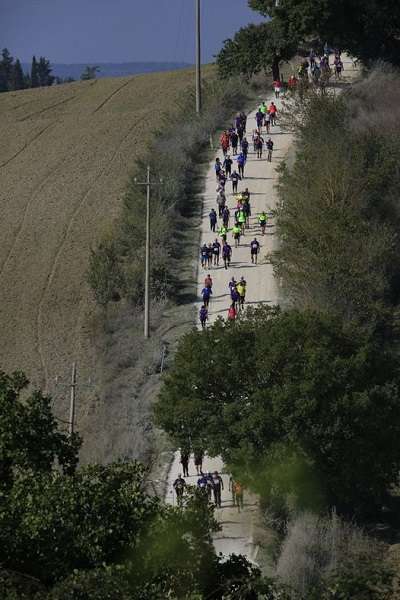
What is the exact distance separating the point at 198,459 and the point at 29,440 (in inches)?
504

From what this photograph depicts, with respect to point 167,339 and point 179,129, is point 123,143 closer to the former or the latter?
point 179,129

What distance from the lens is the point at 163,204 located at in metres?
62.4

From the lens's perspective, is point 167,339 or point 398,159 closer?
point 167,339

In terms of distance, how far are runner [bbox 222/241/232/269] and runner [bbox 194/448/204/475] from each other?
17.3 m

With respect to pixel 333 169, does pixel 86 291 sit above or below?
below

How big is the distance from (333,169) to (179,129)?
1975 centimetres

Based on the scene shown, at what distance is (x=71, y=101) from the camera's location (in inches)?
3846

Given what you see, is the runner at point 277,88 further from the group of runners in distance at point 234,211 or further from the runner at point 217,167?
the runner at point 217,167

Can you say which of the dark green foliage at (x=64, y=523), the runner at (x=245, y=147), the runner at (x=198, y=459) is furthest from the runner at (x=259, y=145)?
the dark green foliage at (x=64, y=523)

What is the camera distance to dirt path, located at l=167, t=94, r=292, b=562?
33031 millimetres

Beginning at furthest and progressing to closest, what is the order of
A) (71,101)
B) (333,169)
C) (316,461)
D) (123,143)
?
(71,101) → (123,143) → (333,169) → (316,461)

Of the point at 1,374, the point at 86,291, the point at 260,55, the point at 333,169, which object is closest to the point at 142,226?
the point at 86,291

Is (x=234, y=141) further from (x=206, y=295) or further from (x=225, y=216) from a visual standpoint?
(x=206, y=295)

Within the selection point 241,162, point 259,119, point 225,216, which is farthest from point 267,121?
point 225,216
